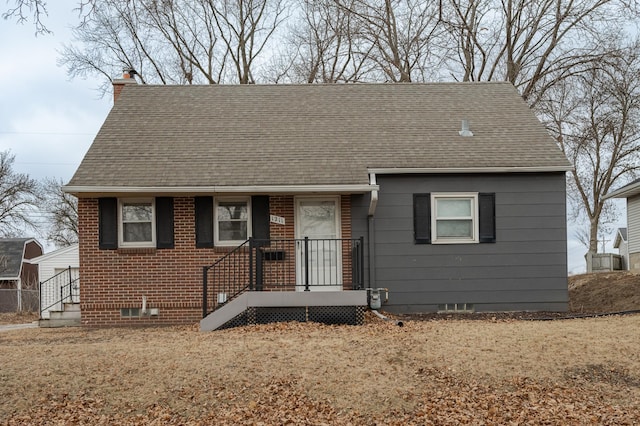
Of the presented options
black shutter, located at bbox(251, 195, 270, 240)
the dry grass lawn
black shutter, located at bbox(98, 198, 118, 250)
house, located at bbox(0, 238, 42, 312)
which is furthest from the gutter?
house, located at bbox(0, 238, 42, 312)

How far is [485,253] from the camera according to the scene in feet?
46.1

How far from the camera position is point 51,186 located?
40.3 m

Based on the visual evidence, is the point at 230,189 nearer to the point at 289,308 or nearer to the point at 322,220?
the point at 322,220

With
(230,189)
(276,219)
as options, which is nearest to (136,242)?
(230,189)

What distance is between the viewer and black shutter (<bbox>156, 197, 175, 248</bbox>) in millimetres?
13664

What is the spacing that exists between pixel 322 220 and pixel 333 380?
6.34 metres

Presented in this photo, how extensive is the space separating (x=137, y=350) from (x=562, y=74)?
2135 cm

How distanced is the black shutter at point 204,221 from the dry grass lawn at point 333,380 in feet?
12.7

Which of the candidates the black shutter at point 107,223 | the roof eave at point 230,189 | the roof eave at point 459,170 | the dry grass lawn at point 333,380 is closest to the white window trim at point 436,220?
the roof eave at point 459,170

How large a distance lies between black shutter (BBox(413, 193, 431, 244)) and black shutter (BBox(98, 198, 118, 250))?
232 inches

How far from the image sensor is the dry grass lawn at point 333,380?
23.5 feet

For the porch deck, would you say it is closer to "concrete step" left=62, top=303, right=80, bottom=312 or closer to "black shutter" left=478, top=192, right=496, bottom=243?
"black shutter" left=478, top=192, right=496, bottom=243

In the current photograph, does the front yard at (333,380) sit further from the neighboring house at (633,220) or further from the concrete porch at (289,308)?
the neighboring house at (633,220)

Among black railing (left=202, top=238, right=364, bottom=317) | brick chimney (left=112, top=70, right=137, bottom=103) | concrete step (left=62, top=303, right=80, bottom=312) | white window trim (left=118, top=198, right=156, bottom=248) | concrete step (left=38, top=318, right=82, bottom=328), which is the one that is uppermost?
brick chimney (left=112, top=70, right=137, bottom=103)
